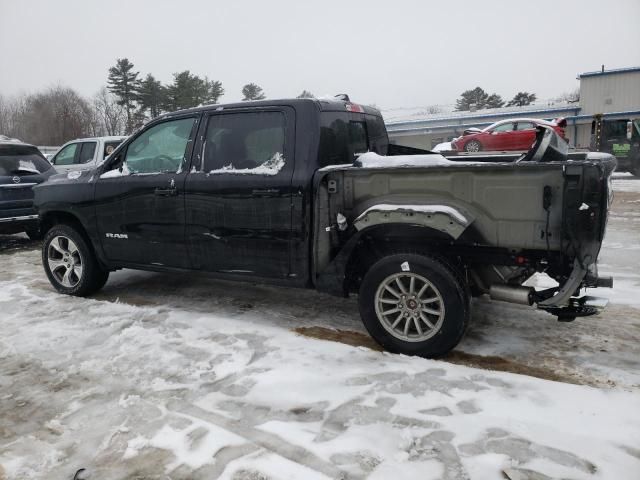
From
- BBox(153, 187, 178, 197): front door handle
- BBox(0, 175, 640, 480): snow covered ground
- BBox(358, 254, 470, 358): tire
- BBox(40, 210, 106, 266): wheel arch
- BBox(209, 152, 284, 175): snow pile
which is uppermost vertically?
BBox(209, 152, 284, 175): snow pile

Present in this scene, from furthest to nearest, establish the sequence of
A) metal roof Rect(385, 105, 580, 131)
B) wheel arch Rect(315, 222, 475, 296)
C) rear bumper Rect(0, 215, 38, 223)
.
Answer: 1. metal roof Rect(385, 105, 580, 131)
2. rear bumper Rect(0, 215, 38, 223)
3. wheel arch Rect(315, 222, 475, 296)

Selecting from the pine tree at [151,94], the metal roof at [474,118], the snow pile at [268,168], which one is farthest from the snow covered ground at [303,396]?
the pine tree at [151,94]

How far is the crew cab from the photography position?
11094 millimetres

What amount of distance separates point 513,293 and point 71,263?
14.7 ft

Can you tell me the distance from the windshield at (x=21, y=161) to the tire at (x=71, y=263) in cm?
367

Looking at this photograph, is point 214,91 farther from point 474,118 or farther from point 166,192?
point 166,192

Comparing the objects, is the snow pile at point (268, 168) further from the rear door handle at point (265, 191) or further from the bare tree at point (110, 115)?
the bare tree at point (110, 115)

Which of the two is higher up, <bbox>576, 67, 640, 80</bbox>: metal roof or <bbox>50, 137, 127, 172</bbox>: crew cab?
<bbox>576, 67, 640, 80</bbox>: metal roof

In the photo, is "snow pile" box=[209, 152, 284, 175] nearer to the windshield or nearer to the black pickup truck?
the black pickup truck

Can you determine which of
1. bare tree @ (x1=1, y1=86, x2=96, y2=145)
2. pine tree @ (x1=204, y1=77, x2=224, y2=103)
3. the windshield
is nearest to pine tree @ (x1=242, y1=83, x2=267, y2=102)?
pine tree @ (x1=204, y1=77, x2=224, y2=103)

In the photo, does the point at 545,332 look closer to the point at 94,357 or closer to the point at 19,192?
Answer: the point at 94,357

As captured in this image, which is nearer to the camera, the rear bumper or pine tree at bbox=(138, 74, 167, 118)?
the rear bumper

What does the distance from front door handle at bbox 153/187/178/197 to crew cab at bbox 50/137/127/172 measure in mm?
7263

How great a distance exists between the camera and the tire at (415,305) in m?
3.31
